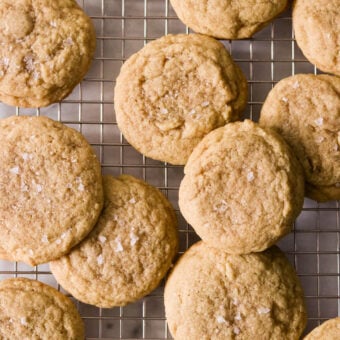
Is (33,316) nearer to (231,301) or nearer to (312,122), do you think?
(231,301)

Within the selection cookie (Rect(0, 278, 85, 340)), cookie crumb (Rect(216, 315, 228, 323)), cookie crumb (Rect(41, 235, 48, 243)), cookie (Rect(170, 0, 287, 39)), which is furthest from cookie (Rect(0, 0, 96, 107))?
cookie crumb (Rect(216, 315, 228, 323))

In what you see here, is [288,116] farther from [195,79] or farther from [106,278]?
[106,278]

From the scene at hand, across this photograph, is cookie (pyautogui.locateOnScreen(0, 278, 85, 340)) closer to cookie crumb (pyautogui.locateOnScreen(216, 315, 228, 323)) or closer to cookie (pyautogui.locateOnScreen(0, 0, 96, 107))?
cookie crumb (pyautogui.locateOnScreen(216, 315, 228, 323))

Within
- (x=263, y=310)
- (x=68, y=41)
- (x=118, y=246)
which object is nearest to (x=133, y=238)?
(x=118, y=246)

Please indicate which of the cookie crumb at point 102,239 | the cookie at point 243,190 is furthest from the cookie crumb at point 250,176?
the cookie crumb at point 102,239

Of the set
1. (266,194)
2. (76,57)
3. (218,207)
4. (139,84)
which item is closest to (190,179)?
(218,207)
